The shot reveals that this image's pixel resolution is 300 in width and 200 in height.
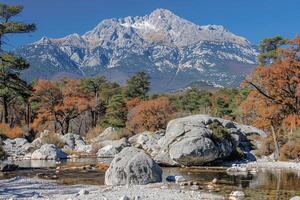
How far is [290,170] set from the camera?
3250 cm

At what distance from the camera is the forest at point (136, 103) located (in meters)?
40.0

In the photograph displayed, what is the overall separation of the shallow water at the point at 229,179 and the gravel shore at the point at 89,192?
5.64 ft

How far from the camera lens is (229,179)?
2716 cm

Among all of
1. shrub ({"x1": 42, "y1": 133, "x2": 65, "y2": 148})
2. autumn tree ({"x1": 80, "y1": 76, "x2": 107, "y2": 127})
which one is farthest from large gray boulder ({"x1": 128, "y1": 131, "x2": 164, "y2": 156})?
autumn tree ({"x1": 80, "y1": 76, "x2": 107, "y2": 127})

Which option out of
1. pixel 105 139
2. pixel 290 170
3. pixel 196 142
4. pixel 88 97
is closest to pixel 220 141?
pixel 196 142

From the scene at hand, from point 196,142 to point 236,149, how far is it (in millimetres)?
6452

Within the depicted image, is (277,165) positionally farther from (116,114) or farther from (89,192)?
(116,114)

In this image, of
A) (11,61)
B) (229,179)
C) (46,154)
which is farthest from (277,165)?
(11,61)

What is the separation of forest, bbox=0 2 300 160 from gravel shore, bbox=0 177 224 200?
63.6 feet

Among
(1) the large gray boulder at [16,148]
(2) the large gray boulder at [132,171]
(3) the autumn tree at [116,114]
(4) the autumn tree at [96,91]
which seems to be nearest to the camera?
(2) the large gray boulder at [132,171]

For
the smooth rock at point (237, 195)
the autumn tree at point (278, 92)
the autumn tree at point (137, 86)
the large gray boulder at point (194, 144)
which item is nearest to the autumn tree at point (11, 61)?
the large gray boulder at point (194, 144)

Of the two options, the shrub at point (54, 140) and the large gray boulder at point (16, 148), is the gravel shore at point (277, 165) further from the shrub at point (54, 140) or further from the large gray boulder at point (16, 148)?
the shrub at point (54, 140)

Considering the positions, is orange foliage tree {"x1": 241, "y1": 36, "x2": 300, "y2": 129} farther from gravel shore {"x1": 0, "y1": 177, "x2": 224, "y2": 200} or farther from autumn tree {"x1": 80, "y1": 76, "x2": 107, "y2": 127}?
autumn tree {"x1": 80, "y1": 76, "x2": 107, "y2": 127}

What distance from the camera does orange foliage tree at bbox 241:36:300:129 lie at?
39531 mm
